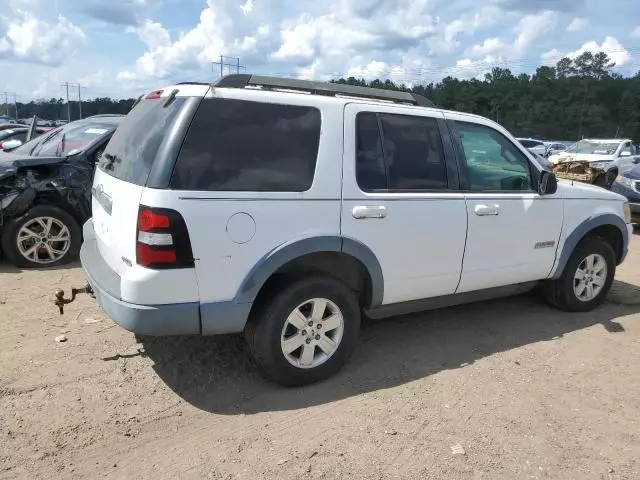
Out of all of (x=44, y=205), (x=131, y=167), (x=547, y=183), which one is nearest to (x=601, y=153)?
(x=547, y=183)

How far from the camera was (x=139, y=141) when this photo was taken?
11.4 feet

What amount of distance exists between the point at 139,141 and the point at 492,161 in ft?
8.99

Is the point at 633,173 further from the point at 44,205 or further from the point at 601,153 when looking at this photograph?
the point at 44,205

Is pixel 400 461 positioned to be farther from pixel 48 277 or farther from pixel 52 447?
pixel 48 277

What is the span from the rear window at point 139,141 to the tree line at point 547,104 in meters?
58.8

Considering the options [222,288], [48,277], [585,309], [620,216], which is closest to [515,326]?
[585,309]

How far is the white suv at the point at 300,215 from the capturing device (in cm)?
311

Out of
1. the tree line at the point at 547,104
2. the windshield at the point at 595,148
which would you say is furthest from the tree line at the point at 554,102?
the windshield at the point at 595,148

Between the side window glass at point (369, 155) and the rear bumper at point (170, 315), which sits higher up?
the side window glass at point (369, 155)

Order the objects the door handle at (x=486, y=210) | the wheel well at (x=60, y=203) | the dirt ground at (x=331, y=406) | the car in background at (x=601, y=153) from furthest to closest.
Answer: the car in background at (x=601, y=153)
the wheel well at (x=60, y=203)
the door handle at (x=486, y=210)
the dirt ground at (x=331, y=406)

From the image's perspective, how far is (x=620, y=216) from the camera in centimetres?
529

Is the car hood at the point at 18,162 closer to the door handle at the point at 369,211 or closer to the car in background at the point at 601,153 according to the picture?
the door handle at the point at 369,211

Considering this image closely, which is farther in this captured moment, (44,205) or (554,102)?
(554,102)

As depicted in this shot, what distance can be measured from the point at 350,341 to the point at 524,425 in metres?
1.21
